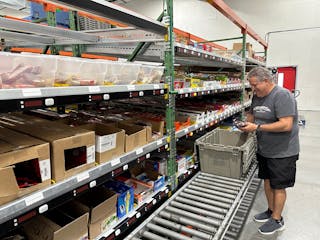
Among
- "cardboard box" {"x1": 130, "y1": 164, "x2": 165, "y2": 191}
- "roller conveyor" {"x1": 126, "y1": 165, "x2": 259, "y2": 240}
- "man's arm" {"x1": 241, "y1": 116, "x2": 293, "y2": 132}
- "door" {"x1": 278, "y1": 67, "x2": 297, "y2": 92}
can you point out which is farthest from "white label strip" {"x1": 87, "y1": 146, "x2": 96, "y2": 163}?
"door" {"x1": 278, "y1": 67, "x2": 297, "y2": 92}

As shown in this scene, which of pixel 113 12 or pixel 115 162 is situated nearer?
pixel 113 12

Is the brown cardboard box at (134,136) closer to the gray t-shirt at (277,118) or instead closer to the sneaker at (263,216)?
the gray t-shirt at (277,118)

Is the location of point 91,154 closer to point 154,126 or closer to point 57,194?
point 57,194

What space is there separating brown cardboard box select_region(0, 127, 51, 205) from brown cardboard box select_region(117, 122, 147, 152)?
69 centimetres

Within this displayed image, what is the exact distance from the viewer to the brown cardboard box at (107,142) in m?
1.64

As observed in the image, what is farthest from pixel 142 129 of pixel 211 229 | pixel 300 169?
pixel 300 169

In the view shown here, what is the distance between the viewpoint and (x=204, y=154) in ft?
9.30

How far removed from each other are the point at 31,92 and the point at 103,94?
47 centimetres

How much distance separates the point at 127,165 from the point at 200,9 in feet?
33.5

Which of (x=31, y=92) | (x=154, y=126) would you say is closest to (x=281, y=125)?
(x=154, y=126)

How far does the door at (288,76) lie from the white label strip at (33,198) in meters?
9.79

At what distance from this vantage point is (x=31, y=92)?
1.14m

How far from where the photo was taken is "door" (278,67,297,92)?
363 inches

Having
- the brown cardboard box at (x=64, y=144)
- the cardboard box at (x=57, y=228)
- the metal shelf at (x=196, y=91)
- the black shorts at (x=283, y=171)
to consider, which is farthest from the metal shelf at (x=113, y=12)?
the black shorts at (x=283, y=171)
